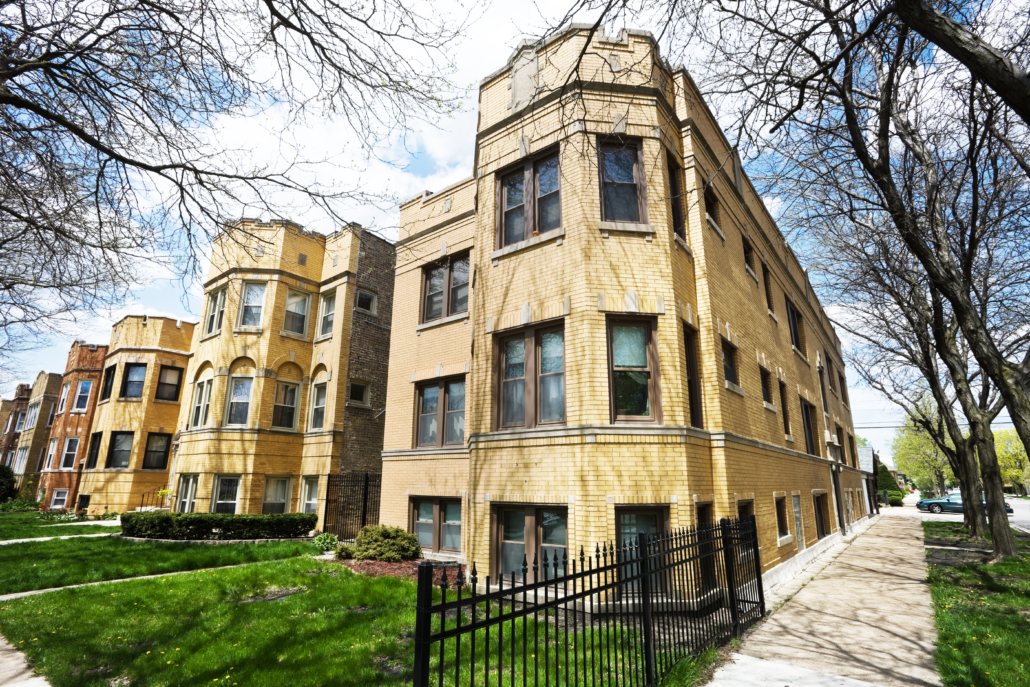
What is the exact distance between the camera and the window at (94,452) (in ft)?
81.9

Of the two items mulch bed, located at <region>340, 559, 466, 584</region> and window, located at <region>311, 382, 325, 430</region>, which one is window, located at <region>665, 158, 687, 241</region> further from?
window, located at <region>311, 382, 325, 430</region>

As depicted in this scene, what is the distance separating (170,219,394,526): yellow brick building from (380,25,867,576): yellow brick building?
5414 mm

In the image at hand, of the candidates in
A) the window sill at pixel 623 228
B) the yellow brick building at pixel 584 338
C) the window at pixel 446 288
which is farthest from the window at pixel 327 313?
the window sill at pixel 623 228

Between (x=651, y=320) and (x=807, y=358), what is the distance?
15.3 meters

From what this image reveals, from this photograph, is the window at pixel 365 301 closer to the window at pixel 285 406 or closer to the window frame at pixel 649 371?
the window at pixel 285 406

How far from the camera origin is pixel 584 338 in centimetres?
918

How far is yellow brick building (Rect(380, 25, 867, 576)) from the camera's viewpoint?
8.87 meters

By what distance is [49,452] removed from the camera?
31.1 meters

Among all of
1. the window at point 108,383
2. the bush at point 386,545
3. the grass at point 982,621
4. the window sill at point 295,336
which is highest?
the window sill at point 295,336

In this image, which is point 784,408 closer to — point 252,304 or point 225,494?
point 225,494

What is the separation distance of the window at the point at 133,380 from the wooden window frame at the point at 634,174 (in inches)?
1008

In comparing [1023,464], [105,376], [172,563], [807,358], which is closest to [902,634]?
[172,563]

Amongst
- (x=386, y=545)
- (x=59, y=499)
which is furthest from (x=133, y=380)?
(x=386, y=545)

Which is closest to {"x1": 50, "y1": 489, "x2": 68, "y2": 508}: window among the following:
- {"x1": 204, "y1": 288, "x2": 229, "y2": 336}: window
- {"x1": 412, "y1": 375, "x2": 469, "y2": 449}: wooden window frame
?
{"x1": 204, "y1": 288, "x2": 229, "y2": 336}: window
